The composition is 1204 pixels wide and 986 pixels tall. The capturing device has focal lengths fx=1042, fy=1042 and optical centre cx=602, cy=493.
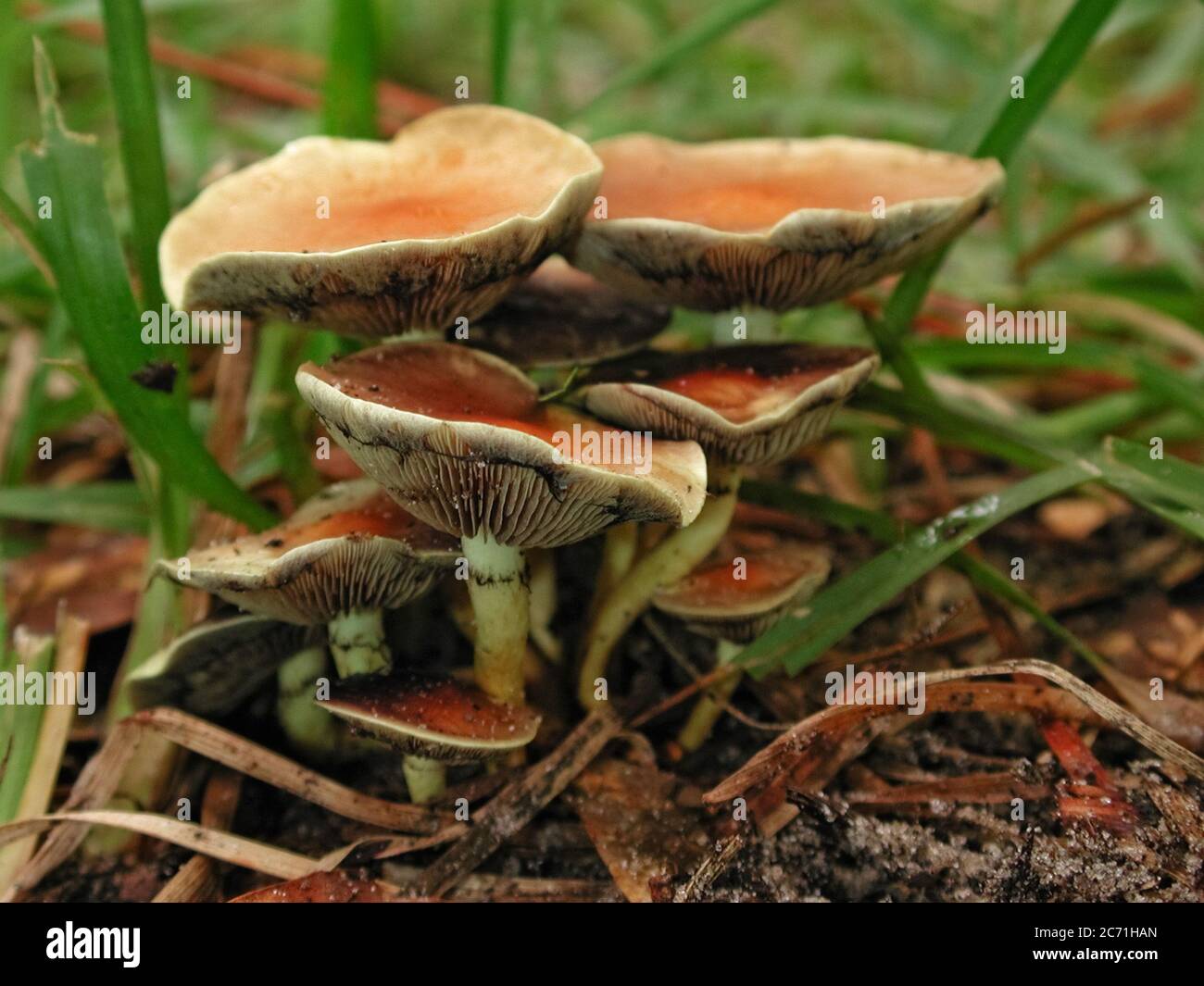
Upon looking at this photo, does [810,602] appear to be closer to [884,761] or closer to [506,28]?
[884,761]

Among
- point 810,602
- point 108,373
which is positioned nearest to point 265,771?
point 108,373

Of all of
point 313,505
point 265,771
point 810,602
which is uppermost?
point 313,505

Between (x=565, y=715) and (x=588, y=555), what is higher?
(x=588, y=555)

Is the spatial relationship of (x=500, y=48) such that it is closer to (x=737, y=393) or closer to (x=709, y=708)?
(x=737, y=393)

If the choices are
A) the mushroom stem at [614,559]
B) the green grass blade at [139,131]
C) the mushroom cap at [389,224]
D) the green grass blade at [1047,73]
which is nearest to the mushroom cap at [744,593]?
the mushroom stem at [614,559]

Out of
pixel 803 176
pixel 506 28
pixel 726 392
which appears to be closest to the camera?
pixel 726 392

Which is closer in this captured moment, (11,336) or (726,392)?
(726,392)

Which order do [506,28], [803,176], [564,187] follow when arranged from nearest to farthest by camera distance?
[564,187], [803,176], [506,28]
